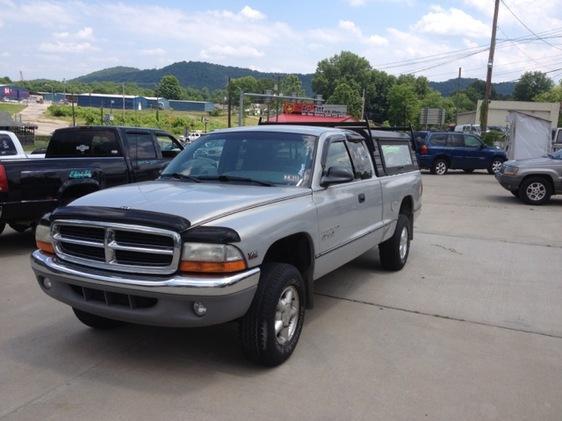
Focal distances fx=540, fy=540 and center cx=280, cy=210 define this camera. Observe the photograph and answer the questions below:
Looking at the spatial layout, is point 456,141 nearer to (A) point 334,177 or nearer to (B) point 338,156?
(B) point 338,156

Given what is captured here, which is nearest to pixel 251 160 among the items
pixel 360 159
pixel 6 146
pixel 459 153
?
pixel 360 159

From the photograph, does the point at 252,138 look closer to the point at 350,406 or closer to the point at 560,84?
the point at 350,406

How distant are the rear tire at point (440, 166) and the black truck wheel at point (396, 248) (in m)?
16.7

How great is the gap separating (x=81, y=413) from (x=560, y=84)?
121 meters

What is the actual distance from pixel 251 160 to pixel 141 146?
481 cm

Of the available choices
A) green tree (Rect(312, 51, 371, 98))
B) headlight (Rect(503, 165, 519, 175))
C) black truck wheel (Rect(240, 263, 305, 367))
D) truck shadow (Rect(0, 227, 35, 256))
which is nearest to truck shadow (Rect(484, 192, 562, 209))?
headlight (Rect(503, 165, 519, 175))

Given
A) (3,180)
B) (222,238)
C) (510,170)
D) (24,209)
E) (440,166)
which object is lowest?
(440,166)

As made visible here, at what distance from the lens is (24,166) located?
7.31m

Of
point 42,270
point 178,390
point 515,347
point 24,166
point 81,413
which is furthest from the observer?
point 24,166

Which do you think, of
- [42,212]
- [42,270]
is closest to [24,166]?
[42,212]

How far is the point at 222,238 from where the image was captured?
3.46 metres

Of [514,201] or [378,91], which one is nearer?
[514,201]

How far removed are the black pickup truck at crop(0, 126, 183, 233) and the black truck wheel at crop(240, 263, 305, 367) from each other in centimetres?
477

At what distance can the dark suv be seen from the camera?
22734mm
